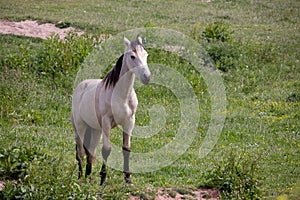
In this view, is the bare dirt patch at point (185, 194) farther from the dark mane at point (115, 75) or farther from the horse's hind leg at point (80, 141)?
the dark mane at point (115, 75)

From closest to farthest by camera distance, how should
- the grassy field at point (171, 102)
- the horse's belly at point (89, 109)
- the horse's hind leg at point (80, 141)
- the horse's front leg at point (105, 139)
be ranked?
the grassy field at point (171, 102)
the horse's front leg at point (105, 139)
the horse's belly at point (89, 109)
the horse's hind leg at point (80, 141)

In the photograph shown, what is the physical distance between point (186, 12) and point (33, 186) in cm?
1629

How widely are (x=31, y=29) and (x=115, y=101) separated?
11356mm

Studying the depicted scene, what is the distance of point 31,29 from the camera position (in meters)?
18.2

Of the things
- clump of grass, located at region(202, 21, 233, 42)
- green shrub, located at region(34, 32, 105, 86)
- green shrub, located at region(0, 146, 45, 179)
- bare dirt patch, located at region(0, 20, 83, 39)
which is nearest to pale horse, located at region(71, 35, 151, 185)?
green shrub, located at region(0, 146, 45, 179)

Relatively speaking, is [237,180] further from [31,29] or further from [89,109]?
[31,29]

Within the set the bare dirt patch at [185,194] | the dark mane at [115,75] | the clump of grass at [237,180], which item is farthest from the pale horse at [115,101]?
the clump of grass at [237,180]

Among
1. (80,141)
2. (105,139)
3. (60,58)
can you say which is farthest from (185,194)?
(60,58)

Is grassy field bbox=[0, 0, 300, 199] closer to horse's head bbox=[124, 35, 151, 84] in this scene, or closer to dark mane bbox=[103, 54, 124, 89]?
dark mane bbox=[103, 54, 124, 89]

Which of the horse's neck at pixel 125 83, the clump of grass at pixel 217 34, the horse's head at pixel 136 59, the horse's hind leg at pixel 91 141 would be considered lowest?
the horse's hind leg at pixel 91 141

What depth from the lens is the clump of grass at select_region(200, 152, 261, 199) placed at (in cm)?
810

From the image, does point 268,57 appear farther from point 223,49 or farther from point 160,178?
point 160,178

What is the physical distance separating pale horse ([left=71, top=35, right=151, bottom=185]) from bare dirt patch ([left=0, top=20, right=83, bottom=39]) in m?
9.42

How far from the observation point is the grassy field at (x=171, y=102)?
7555 mm
